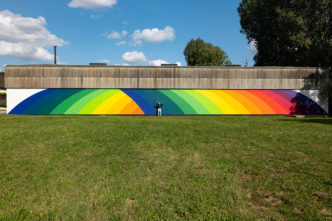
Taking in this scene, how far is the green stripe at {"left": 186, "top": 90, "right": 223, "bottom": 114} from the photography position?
2650 centimetres

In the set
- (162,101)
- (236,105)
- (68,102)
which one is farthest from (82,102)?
(236,105)

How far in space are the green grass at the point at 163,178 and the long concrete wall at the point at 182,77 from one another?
17.0 meters

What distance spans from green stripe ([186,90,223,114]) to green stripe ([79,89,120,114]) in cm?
1063

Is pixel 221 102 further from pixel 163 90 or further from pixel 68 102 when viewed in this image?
pixel 68 102

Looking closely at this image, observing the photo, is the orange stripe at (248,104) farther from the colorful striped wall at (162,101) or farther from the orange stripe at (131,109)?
the orange stripe at (131,109)

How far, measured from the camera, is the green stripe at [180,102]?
86.2 feet

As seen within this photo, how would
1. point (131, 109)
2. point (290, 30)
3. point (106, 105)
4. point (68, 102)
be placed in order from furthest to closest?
point (290, 30)
point (106, 105)
point (131, 109)
point (68, 102)

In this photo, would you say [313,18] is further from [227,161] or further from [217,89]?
[227,161]

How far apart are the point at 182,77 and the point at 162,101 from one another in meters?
4.41

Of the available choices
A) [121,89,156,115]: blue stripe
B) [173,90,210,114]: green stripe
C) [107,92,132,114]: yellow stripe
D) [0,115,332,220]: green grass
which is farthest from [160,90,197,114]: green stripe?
[0,115,332,220]: green grass

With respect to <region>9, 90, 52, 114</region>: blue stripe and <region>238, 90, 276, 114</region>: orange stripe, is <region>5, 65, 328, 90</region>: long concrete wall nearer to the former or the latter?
<region>9, 90, 52, 114</region>: blue stripe

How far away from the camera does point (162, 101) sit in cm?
2645

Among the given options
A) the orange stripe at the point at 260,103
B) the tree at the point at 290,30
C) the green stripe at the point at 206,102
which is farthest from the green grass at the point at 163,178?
the tree at the point at 290,30

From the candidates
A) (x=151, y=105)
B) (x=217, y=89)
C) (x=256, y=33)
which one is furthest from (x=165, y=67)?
(x=256, y=33)
